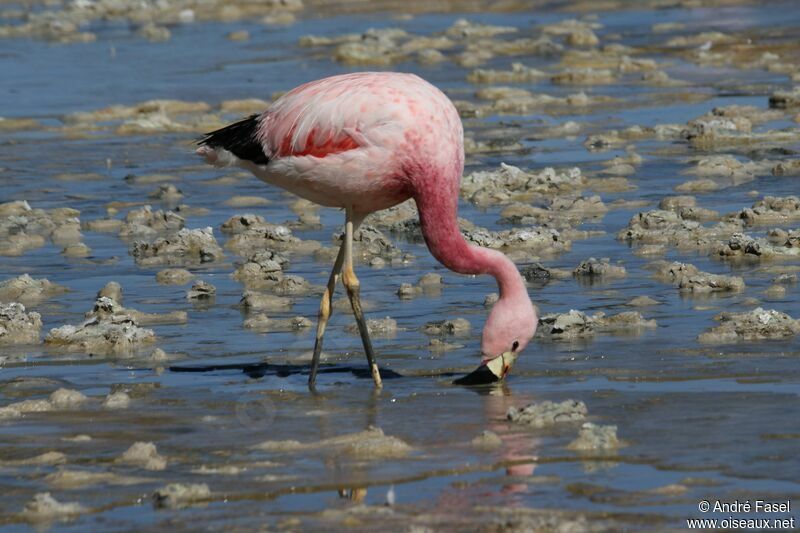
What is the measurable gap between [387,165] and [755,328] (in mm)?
2041

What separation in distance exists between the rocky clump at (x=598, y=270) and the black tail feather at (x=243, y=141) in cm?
241

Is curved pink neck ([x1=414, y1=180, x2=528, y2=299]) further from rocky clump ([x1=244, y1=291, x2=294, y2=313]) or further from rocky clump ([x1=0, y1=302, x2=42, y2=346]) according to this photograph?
rocky clump ([x1=0, y1=302, x2=42, y2=346])

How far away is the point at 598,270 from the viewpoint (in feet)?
34.2

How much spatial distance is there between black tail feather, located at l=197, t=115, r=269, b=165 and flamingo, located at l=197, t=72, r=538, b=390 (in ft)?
0.24

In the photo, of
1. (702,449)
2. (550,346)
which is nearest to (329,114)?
(550,346)

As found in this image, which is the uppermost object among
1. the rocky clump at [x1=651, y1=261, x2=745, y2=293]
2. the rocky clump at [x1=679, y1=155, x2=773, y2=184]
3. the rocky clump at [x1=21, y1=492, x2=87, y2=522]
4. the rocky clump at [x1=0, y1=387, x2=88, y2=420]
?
the rocky clump at [x1=679, y1=155, x2=773, y2=184]

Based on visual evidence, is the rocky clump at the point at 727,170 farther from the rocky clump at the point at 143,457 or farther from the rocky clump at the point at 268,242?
the rocky clump at the point at 143,457

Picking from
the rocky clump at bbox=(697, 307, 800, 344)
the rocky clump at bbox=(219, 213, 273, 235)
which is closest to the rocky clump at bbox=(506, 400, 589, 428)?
the rocky clump at bbox=(697, 307, 800, 344)

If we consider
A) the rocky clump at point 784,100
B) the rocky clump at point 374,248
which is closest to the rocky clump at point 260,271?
the rocky clump at point 374,248

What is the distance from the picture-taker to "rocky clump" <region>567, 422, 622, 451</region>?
6.65 metres

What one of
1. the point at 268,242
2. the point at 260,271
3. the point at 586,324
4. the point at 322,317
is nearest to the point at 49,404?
Result: the point at 322,317

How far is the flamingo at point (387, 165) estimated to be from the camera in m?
8.14

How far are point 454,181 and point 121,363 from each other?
1.98 metres

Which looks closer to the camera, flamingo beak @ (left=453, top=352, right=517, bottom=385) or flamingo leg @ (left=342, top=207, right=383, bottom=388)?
flamingo beak @ (left=453, top=352, right=517, bottom=385)
